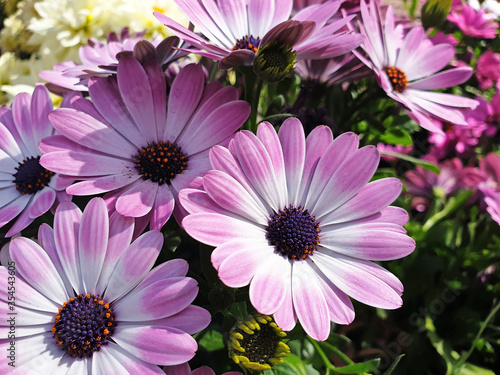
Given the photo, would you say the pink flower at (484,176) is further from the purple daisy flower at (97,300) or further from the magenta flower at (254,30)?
the purple daisy flower at (97,300)

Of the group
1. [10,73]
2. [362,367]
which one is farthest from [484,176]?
[10,73]

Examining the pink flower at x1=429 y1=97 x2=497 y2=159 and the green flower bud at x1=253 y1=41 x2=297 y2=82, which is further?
the pink flower at x1=429 y1=97 x2=497 y2=159

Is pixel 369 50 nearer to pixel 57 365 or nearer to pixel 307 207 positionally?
pixel 307 207

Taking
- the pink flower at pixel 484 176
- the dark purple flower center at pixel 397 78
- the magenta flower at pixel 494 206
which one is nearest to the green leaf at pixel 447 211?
the pink flower at pixel 484 176

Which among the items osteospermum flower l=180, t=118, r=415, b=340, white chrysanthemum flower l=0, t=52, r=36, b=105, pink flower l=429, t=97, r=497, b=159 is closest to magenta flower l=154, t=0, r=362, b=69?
osteospermum flower l=180, t=118, r=415, b=340

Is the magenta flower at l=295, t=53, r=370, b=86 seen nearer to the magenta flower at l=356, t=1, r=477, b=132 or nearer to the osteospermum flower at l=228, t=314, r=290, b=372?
the magenta flower at l=356, t=1, r=477, b=132

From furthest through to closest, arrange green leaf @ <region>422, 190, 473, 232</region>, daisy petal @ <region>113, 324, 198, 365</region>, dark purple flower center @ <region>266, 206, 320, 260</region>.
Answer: green leaf @ <region>422, 190, 473, 232</region> < dark purple flower center @ <region>266, 206, 320, 260</region> < daisy petal @ <region>113, 324, 198, 365</region>
